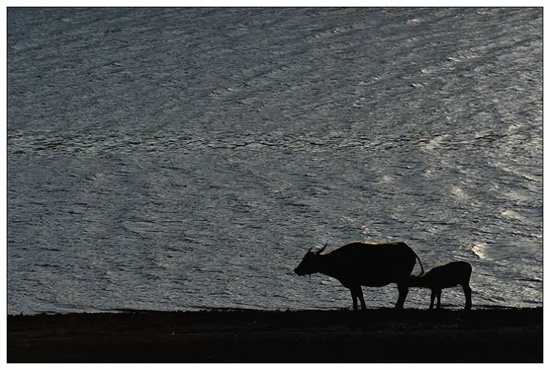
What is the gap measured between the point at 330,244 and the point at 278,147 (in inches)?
234

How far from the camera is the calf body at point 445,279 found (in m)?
18.2

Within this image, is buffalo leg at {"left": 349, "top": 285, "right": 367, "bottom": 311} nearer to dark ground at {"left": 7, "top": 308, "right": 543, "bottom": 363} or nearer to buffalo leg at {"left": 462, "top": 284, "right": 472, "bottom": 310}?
dark ground at {"left": 7, "top": 308, "right": 543, "bottom": 363}

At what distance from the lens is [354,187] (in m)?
26.1

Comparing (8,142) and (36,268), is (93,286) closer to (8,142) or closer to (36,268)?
(36,268)

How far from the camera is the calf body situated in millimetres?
18172

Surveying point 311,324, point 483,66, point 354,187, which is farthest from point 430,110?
point 311,324

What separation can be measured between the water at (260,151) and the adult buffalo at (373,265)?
162cm

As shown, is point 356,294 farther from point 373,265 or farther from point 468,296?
point 468,296

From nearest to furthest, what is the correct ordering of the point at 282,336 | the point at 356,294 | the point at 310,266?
the point at 282,336 < the point at 356,294 < the point at 310,266

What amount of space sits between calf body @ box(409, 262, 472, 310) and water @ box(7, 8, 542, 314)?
1.49 metres

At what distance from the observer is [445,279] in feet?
59.6

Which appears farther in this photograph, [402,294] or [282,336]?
[402,294]

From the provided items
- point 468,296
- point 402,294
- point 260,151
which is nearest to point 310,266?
point 402,294

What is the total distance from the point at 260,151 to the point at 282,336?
12.3 metres
